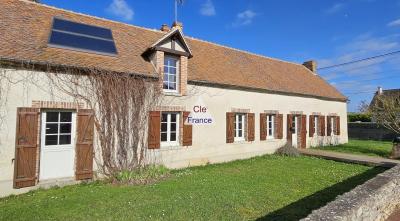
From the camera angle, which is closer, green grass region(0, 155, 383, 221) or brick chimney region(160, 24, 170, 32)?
green grass region(0, 155, 383, 221)

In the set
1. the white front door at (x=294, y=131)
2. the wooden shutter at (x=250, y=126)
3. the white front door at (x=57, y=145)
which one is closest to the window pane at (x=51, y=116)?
the white front door at (x=57, y=145)

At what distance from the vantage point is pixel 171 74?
11875 mm

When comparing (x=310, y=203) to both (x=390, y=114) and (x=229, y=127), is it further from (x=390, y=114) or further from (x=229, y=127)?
(x=390, y=114)

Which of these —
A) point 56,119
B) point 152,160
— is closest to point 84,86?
point 56,119

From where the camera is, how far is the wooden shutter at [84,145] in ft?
29.9

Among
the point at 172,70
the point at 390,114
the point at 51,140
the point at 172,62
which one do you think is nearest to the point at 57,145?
the point at 51,140

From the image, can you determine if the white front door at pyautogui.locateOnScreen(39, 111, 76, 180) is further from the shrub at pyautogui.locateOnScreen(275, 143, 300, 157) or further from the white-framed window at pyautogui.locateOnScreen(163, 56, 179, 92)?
the shrub at pyautogui.locateOnScreen(275, 143, 300, 157)

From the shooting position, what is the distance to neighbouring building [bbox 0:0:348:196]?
27.0 feet

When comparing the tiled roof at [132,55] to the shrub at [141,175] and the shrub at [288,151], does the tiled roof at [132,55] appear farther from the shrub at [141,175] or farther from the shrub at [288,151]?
the shrub at [141,175]

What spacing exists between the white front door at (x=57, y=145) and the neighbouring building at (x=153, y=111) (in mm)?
27

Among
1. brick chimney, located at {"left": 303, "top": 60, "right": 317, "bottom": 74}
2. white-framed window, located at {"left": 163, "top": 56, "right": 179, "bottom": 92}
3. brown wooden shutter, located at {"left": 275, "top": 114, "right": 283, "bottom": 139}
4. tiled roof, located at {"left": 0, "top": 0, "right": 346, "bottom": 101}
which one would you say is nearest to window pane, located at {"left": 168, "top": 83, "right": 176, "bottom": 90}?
white-framed window, located at {"left": 163, "top": 56, "right": 179, "bottom": 92}

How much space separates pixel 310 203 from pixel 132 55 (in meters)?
7.81

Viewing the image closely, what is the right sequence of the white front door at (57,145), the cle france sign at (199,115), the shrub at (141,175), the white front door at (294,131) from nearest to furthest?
1. the white front door at (57,145)
2. the shrub at (141,175)
3. the cle france sign at (199,115)
4. the white front door at (294,131)

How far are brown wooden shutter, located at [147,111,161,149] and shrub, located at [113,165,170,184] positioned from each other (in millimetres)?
855
